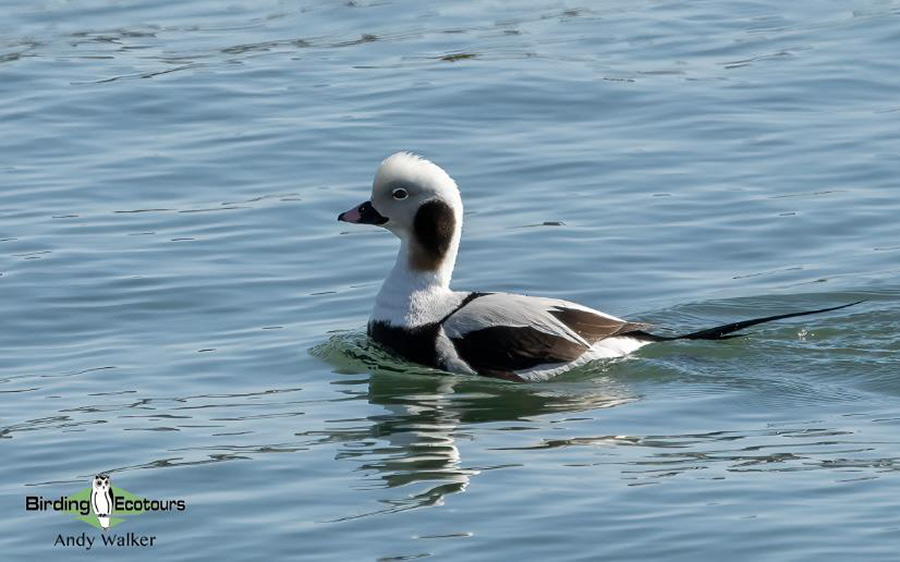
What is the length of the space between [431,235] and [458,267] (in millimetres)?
1821

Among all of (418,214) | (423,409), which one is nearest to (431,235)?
(418,214)

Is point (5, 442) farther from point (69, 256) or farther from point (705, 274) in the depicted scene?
point (705, 274)

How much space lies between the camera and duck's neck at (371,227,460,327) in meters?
11.1

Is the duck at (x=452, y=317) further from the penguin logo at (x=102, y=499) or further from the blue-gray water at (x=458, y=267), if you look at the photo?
the penguin logo at (x=102, y=499)

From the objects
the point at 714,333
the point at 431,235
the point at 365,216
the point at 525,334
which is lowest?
the point at 714,333

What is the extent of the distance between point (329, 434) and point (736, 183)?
5.88 metres

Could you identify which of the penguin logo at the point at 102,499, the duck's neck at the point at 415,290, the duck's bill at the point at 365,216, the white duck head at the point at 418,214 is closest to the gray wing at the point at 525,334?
the duck's neck at the point at 415,290

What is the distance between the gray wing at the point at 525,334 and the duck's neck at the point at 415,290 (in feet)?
1.01

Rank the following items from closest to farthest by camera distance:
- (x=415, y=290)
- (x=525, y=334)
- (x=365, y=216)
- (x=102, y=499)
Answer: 1. (x=102, y=499)
2. (x=525, y=334)
3. (x=415, y=290)
4. (x=365, y=216)

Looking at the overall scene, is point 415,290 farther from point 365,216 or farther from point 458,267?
point 458,267

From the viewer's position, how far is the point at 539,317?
10.8 metres

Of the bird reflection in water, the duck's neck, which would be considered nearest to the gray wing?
the bird reflection in water

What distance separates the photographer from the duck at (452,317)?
10680 millimetres

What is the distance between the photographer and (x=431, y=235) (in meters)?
11.2
